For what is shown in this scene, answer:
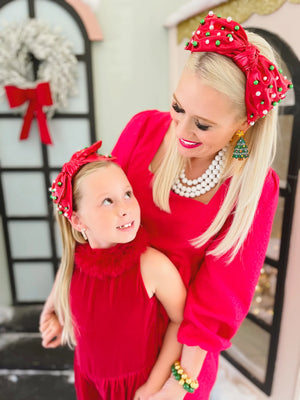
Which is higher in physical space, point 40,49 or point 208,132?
point 40,49

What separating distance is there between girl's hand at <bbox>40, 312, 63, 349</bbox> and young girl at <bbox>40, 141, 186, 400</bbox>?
12 cm

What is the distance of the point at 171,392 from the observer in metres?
0.94

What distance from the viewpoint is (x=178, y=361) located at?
975 millimetres

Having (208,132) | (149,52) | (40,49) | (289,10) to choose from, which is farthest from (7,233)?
(289,10)

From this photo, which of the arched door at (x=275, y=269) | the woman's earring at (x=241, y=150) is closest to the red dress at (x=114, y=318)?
the woman's earring at (x=241, y=150)

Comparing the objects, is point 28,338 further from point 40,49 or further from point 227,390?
point 40,49

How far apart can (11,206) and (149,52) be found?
4.38 ft

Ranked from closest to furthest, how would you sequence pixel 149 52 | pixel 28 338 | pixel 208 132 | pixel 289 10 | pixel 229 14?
pixel 208 132
pixel 289 10
pixel 229 14
pixel 149 52
pixel 28 338

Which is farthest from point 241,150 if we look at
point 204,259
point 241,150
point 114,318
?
point 114,318

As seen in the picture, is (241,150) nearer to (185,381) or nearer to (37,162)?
(185,381)

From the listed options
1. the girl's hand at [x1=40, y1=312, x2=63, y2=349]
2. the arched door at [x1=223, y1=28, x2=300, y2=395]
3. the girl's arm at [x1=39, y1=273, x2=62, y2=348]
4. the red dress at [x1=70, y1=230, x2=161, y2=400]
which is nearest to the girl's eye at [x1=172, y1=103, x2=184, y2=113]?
the red dress at [x1=70, y1=230, x2=161, y2=400]

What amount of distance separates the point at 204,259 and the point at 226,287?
12 cm

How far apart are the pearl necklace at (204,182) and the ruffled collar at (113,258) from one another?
Result: 0.18m

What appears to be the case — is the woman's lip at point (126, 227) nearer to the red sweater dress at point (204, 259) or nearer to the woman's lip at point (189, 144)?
the red sweater dress at point (204, 259)
